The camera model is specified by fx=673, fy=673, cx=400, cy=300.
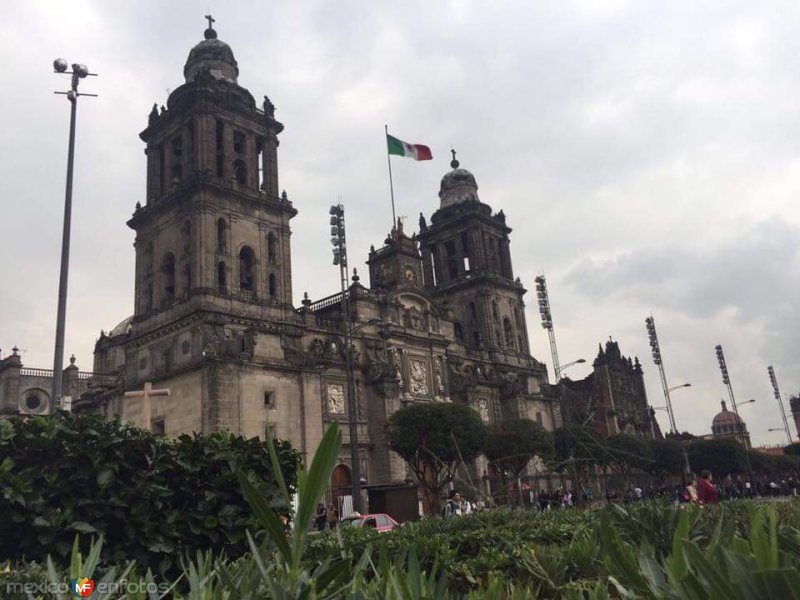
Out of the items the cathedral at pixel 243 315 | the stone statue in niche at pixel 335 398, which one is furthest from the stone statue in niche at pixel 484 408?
the stone statue in niche at pixel 335 398

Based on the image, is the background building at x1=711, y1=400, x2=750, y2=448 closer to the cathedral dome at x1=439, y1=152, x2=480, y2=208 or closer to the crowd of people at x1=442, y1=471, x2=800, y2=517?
the crowd of people at x1=442, y1=471, x2=800, y2=517

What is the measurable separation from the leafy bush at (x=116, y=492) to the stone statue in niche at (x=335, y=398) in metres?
33.2

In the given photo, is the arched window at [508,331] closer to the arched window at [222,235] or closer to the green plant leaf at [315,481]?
the arched window at [222,235]

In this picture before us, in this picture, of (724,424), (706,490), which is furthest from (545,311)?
(724,424)

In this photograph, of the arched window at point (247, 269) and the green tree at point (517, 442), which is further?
the green tree at point (517, 442)

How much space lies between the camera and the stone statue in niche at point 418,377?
1905 inches

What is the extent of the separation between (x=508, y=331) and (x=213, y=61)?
33837mm

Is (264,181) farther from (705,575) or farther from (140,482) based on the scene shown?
(705,575)

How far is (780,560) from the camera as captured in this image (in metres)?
2.04

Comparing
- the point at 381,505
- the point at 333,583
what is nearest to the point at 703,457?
the point at 381,505

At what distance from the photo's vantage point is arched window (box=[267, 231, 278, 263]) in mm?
42906

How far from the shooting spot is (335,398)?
42.9 metres

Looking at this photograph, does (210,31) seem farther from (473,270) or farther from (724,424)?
(724,424)

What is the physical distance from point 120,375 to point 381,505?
77.9 ft
